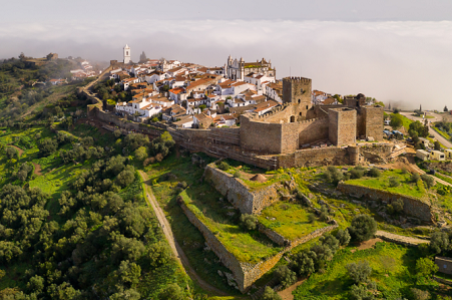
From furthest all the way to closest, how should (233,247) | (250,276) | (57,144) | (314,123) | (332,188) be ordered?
(57,144) → (314,123) → (332,188) → (233,247) → (250,276)

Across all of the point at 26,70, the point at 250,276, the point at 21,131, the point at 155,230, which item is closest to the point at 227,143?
the point at 155,230

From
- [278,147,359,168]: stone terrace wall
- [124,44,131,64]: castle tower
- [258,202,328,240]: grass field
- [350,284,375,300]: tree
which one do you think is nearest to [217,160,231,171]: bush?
[278,147,359,168]: stone terrace wall

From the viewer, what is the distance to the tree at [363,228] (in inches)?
689

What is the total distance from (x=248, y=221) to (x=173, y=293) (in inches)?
190

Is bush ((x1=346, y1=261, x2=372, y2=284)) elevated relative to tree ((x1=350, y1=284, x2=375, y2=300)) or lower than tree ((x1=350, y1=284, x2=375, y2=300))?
elevated

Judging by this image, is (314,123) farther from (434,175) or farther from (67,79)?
(67,79)

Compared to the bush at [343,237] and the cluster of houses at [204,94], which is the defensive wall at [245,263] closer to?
the bush at [343,237]

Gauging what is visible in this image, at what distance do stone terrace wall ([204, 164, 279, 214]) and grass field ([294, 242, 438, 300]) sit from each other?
472 centimetres

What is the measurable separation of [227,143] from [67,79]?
48118 millimetres

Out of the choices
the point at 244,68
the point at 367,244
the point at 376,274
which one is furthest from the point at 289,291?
the point at 244,68

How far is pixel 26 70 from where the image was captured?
72062 millimetres

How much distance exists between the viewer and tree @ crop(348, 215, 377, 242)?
17.5 m

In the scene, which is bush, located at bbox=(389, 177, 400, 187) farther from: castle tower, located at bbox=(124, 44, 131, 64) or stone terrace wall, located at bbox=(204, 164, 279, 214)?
castle tower, located at bbox=(124, 44, 131, 64)

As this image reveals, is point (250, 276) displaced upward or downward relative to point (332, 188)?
downward
